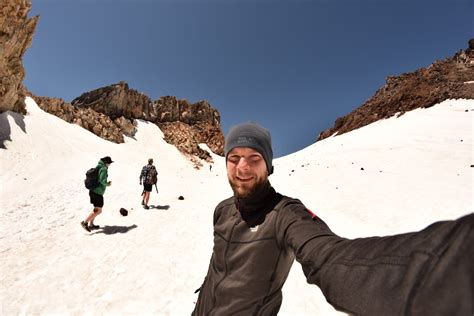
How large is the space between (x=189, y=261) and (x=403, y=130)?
2616cm

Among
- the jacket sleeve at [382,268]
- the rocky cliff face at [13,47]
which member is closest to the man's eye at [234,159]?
the jacket sleeve at [382,268]

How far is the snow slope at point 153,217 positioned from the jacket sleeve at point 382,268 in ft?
12.4

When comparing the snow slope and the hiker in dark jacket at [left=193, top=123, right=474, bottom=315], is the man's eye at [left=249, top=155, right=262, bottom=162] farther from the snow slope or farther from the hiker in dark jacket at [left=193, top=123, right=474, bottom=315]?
the snow slope

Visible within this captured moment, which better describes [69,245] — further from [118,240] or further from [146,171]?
[146,171]

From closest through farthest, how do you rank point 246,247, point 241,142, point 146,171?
point 246,247
point 241,142
point 146,171

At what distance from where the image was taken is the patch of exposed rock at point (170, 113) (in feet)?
197

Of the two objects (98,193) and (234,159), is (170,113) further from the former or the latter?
(234,159)

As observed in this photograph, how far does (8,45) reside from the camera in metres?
22.9

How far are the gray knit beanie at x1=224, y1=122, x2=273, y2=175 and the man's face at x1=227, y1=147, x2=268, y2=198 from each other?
0.05 metres

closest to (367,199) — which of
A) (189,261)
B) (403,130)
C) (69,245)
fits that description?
(189,261)

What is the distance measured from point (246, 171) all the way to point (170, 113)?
78304mm

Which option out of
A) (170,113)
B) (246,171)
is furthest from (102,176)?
(170,113)

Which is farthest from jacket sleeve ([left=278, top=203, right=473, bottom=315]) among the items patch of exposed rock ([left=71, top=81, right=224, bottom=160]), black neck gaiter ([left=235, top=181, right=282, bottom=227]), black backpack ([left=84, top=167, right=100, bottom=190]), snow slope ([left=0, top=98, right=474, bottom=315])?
patch of exposed rock ([left=71, top=81, right=224, bottom=160])

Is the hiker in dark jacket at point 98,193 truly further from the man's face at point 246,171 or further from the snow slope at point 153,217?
the man's face at point 246,171
